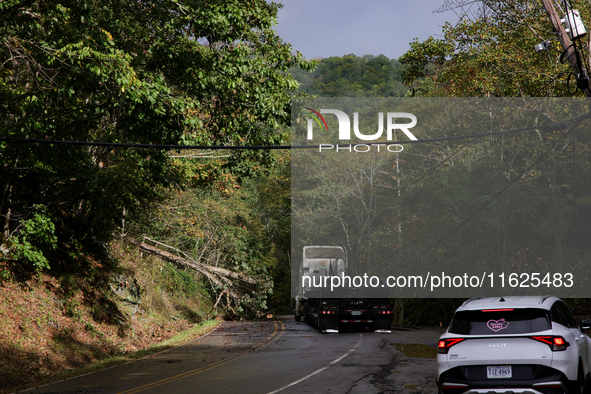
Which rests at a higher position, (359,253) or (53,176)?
(53,176)

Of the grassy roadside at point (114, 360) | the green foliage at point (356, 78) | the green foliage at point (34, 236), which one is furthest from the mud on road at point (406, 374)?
the green foliage at point (356, 78)

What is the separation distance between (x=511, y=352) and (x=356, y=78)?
70.1m

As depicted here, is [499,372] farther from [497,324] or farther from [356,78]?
[356,78]

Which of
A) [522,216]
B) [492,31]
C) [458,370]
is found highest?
[492,31]

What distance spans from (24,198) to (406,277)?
68.3ft

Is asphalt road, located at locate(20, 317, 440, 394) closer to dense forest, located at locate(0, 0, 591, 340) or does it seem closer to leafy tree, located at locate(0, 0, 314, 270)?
dense forest, located at locate(0, 0, 591, 340)

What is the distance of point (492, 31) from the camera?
22.1m

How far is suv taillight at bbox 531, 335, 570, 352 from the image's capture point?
6977 millimetres

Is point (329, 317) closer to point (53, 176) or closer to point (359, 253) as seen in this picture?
point (53, 176)

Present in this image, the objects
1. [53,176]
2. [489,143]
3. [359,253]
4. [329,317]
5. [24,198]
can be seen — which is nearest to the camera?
[53,176]

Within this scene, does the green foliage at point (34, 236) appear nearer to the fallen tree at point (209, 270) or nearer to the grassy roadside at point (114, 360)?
the grassy roadside at point (114, 360)

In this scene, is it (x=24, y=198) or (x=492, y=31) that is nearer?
(x=24, y=198)

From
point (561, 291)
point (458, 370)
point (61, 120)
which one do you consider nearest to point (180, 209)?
point (61, 120)

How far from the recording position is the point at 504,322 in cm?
729
